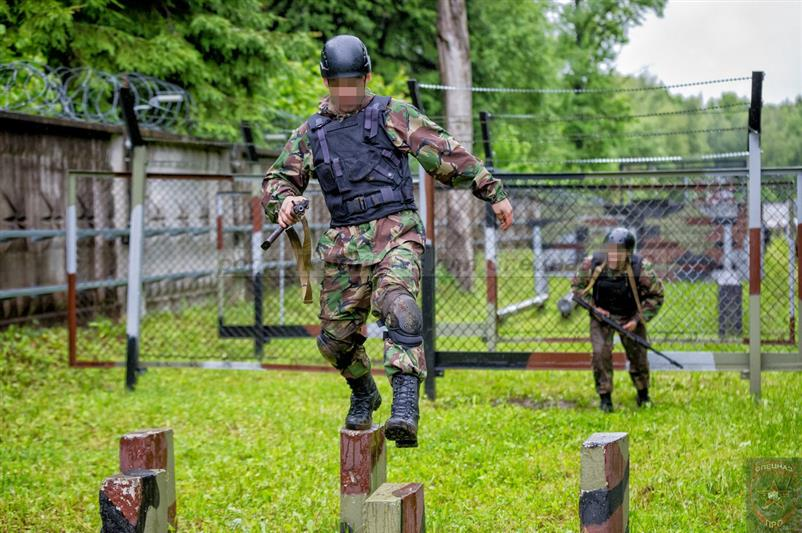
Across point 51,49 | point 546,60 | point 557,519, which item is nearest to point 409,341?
point 557,519

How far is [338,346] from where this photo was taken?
17.8ft

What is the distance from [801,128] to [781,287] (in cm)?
2257

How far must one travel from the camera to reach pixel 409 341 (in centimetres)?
498

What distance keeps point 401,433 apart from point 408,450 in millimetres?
2680

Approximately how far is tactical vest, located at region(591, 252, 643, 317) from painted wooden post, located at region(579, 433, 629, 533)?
4687 mm

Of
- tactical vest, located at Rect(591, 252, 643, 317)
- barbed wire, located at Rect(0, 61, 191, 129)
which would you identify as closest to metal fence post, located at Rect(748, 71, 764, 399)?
tactical vest, located at Rect(591, 252, 643, 317)

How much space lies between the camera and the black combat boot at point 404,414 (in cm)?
462

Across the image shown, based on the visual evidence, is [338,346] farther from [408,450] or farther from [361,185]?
[408,450]

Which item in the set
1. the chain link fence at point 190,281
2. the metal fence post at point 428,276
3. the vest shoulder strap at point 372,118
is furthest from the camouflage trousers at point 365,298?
the chain link fence at point 190,281

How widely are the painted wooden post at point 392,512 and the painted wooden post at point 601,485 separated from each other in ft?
1.94

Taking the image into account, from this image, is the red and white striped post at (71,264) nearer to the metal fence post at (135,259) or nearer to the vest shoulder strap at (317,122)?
the metal fence post at (135,259)

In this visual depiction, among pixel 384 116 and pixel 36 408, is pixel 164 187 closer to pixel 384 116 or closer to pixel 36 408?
pixel 36 408

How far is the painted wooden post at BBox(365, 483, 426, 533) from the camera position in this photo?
147 inches

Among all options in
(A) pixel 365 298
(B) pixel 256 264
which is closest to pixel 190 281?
(B) pixel 256 264
